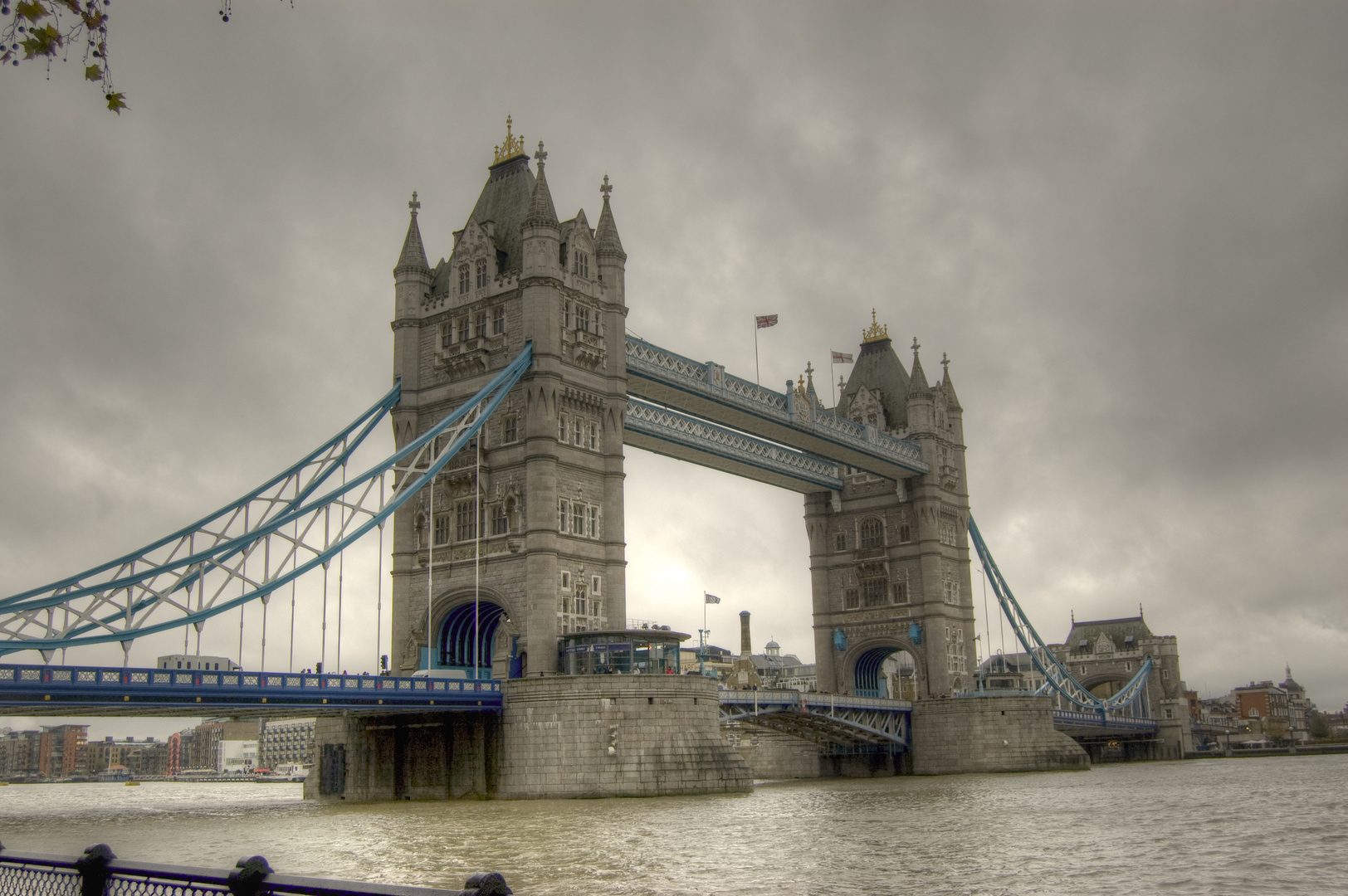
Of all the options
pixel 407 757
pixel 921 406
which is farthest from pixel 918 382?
pixel 407 757

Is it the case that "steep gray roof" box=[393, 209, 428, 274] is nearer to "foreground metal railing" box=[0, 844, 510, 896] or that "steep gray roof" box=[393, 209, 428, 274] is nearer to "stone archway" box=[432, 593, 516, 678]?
"stone archway" box=[432, 593, 516, 678]

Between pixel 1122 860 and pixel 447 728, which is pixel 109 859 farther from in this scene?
pixel 447 728

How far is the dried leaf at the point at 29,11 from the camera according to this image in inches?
337

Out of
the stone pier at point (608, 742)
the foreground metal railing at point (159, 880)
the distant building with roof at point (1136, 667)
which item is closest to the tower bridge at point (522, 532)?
the stone pier at point (608, 742)

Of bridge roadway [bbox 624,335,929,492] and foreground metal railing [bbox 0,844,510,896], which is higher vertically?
bridge roadway [bbox 624,335,929,492]

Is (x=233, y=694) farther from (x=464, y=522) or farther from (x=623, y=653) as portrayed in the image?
(x=464, y=522)

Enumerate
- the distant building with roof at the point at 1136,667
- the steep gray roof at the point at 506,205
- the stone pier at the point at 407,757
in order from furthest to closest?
the distant building with roof at the point at 1136,667, the steep gray roof at the point at 506,205, the stone pier at the point at 407,757

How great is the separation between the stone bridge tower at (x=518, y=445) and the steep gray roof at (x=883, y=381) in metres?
32.0

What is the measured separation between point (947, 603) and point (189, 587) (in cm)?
5290

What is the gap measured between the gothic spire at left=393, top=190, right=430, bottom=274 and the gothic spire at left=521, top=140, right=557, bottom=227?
22.1 feet

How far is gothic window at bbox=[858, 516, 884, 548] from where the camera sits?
278 ft

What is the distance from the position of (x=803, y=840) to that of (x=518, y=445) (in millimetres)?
28245

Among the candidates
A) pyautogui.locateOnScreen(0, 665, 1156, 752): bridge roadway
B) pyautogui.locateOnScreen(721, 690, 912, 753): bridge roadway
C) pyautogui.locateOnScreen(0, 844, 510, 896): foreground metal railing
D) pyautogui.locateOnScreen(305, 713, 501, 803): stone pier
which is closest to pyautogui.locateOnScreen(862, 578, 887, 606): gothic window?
pyautogui.locateOnScreen(721, 690, 912, 753): bridge roadway

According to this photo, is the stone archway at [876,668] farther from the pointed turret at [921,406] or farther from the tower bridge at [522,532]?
the pointed turret at [921,406]
